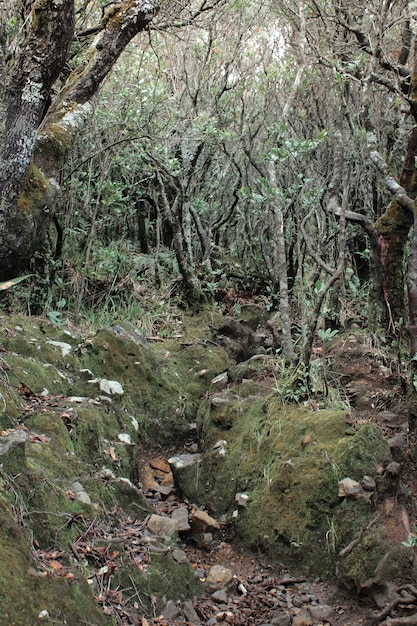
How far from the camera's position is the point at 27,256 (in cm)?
441

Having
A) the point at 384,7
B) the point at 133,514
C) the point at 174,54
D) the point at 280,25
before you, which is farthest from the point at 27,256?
the point at 280,25

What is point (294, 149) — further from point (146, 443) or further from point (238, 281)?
point (238, 281)

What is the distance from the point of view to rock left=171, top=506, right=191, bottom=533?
3.67 metres

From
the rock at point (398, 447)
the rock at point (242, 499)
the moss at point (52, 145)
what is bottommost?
the rock at point (242, 499)

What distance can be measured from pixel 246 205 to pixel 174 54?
3027 millimetres

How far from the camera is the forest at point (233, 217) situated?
4.00 m

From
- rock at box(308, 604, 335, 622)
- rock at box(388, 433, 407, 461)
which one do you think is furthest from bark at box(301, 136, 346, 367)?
rock at box(308, 604, 335, 622)

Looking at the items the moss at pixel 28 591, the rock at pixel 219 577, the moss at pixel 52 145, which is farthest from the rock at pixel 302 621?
the moss at pixel 52 145

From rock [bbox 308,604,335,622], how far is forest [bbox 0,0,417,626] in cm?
23

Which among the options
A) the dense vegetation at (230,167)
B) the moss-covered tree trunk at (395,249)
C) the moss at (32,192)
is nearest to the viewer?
the moss at (32,192)

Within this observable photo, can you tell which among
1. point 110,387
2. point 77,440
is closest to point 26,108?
point 110,387

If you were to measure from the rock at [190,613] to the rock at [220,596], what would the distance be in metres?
0.25

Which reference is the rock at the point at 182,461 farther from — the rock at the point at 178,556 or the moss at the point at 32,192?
the moss at the point at 32,192

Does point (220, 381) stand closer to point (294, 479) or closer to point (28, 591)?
point (294, 479)
